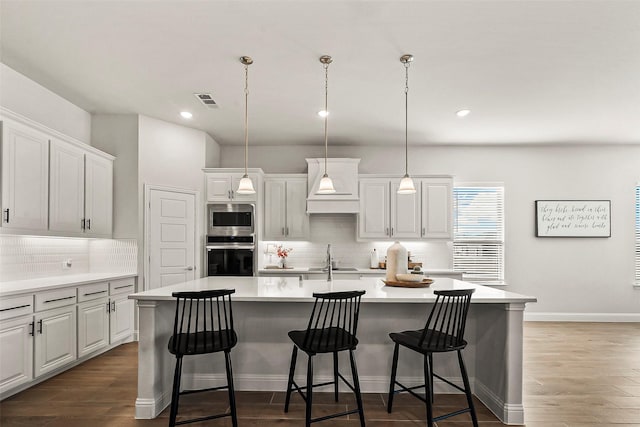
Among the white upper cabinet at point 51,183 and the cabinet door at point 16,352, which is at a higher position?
the white upper cabinet at point 51,183

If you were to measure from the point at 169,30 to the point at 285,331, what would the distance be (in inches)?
99.5

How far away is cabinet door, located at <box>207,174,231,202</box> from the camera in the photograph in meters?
5.37

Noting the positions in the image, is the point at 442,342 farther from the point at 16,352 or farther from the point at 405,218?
the point at 16,352

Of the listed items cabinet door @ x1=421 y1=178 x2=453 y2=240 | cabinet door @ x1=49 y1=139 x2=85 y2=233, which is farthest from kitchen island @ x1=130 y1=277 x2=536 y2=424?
cabinet door @ x1=421 y1=178 x2=453 y2=240

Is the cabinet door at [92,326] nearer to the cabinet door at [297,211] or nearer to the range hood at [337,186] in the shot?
the cabinet door at [297,211]

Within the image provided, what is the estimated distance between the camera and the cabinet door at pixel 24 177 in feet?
10.3

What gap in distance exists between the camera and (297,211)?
5559 millimetres

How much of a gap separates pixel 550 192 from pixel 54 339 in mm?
6893

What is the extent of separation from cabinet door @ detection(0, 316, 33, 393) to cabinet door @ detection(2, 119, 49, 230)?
839mm

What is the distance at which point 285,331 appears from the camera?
311 centimetres

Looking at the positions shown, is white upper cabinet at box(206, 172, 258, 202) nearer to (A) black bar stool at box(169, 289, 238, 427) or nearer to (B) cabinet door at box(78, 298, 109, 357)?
(B) cabinet door at box(78, 298, 109, 357)

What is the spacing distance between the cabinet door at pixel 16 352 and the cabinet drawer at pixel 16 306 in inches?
1.9

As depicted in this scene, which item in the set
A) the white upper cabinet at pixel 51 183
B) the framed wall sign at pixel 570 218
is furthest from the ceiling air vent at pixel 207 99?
the framed wall sign at pixel 570 218

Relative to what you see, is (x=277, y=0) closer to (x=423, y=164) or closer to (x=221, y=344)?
(x=221, y=344)
